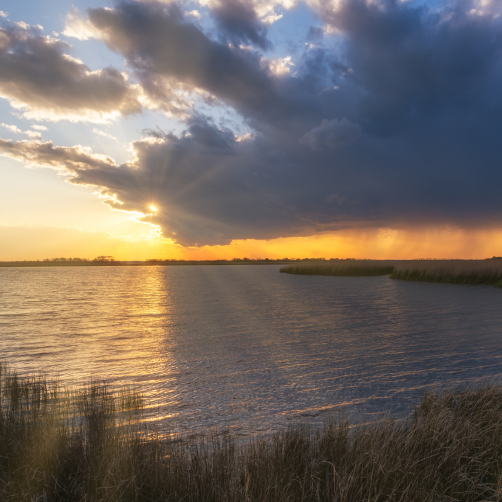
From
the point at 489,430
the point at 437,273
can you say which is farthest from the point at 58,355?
the point at 437,273

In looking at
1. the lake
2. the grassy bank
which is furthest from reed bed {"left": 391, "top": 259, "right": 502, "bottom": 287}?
the grassy bank

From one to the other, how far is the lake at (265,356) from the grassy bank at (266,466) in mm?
1776

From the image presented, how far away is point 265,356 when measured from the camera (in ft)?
40.9

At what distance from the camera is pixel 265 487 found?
4008mm

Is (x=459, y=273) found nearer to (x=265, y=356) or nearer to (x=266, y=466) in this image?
(x=265, y=356)

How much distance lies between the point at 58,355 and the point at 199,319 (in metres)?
9.29

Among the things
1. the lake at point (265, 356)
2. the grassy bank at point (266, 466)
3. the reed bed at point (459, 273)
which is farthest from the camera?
the reed bed at point (459, 273)

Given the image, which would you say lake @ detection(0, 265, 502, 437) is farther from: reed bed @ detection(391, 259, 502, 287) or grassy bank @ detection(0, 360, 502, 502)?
reed bed @ detection(391, 259, 502, 287)

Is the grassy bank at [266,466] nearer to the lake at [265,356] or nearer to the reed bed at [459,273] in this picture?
the lake at [265,356]

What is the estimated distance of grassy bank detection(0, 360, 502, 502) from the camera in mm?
4043

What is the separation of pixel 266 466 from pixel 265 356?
8096 millimetres

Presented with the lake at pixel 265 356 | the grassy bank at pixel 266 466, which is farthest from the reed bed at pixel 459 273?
the grassy bank at pixel 266 466

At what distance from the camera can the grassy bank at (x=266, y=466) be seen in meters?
4.04

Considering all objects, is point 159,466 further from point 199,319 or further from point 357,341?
point 199,319
